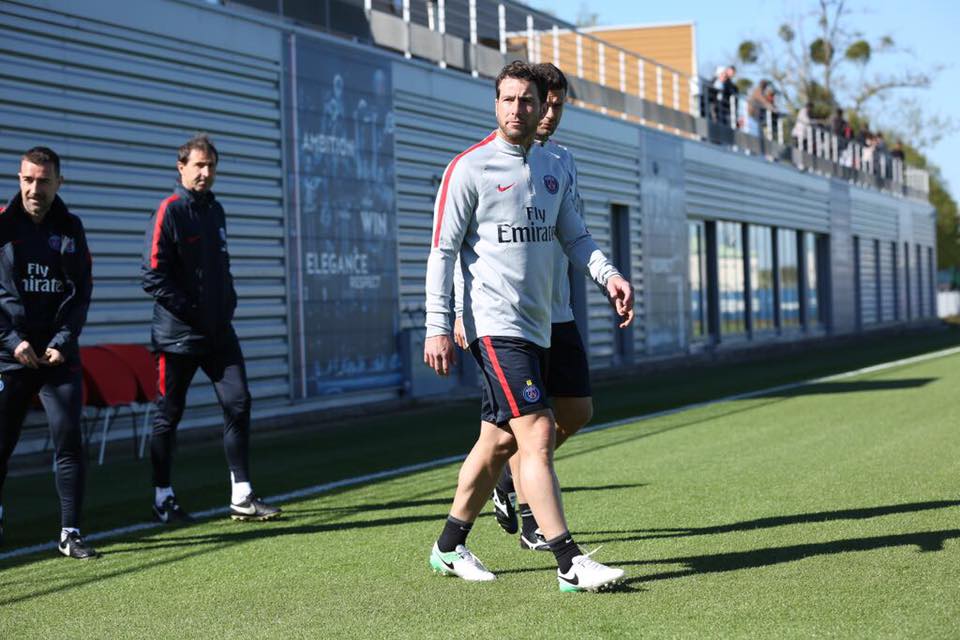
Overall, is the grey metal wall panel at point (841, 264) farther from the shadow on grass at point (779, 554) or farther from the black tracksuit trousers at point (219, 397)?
the shadow on grass at point (779, 554)

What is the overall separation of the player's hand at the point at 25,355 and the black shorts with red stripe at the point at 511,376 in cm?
240

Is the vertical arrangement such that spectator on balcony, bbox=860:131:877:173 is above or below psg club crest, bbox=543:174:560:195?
above

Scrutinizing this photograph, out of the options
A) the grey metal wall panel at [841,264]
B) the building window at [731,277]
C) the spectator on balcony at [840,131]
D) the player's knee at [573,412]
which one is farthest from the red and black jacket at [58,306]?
the spectator on balcony at [840,131]

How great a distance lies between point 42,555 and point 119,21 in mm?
7813

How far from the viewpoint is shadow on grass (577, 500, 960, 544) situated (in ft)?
21.1

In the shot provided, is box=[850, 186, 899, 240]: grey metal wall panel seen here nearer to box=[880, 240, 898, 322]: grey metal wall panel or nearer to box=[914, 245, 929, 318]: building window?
box=[880, 240, 898, 322]: grey metal wall panel

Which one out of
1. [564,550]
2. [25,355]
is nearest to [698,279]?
[25,355]

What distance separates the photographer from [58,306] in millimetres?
6727

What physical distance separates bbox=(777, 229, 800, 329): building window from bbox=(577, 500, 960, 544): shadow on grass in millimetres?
29495

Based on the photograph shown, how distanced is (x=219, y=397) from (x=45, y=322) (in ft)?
4.16

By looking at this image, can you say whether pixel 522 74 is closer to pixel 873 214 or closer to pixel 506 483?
pixel 506 483

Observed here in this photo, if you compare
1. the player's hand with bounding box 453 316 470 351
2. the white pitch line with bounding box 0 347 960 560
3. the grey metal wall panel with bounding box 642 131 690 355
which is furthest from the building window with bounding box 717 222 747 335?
the player's hand with bounding box 453 316 470 351

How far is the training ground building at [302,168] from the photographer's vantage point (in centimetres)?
1272

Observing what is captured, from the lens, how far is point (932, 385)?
1642 centimetres
